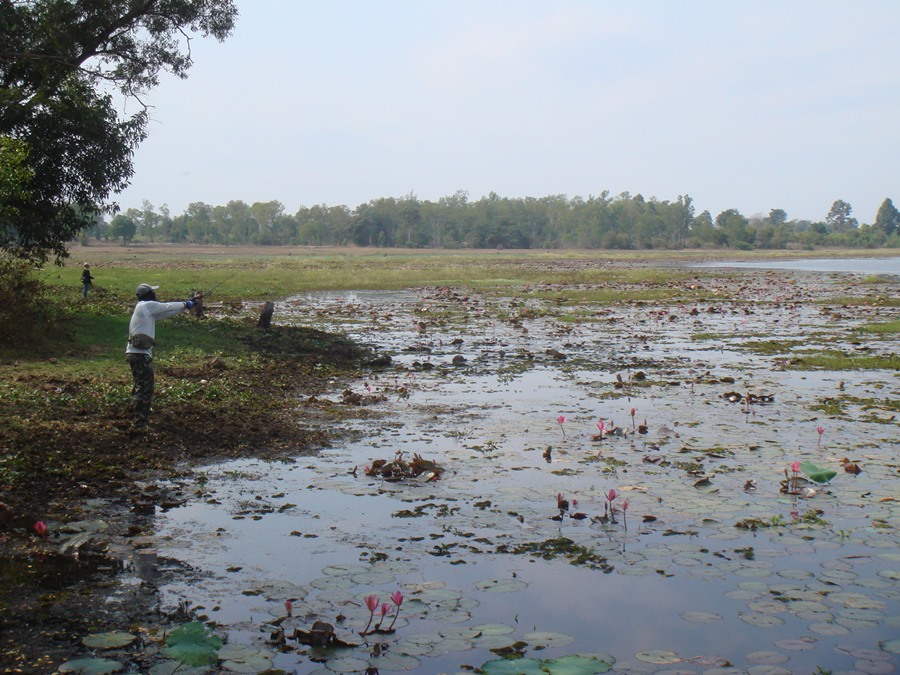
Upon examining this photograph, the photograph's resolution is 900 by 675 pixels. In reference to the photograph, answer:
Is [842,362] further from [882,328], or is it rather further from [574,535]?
[574,535]

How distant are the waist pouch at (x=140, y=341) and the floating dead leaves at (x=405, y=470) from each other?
11.7 ft

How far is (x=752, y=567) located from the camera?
658 centimetres

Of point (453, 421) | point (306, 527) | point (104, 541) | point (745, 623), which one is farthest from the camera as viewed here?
point (453, 421)

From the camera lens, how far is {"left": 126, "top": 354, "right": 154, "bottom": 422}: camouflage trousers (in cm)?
1069

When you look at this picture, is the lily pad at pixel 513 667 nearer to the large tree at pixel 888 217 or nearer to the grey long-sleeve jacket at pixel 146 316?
the grey long-sleeve jacket at pixel 146 316

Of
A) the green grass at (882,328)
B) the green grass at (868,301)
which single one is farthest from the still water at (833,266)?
the green grass at (882,328)

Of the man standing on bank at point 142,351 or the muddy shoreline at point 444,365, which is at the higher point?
the man standing on bank at point 142,351

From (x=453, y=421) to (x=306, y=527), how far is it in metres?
4.95

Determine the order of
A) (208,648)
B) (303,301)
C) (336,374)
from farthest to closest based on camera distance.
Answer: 1. (303,301)
2. (336,374)
3. (208,648)

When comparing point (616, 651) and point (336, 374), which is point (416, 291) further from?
point (616, 651)

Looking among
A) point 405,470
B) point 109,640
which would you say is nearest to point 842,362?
point 405,470

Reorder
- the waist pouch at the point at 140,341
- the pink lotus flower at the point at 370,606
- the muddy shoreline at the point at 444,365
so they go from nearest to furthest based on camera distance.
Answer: the pink lotus flower at the point at 370,606 < the muddy shoreline at the point at 444,365 < the waist pouch at the point at 140,341

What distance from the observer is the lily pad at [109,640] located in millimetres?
5004

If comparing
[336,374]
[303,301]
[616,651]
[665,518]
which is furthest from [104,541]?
[303,301]
